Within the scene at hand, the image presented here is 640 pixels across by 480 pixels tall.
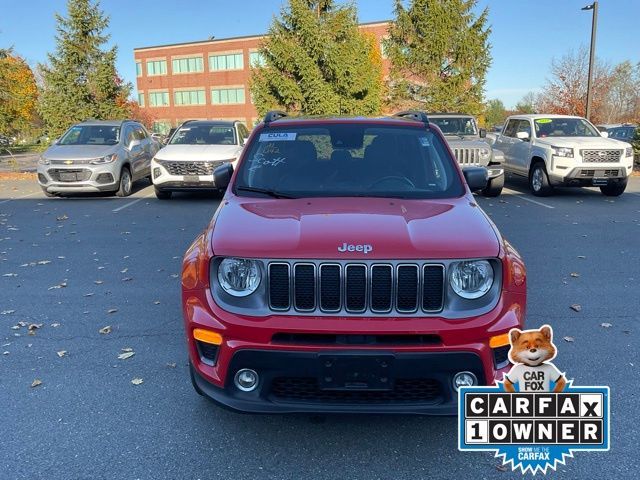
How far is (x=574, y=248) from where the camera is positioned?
25.1ft

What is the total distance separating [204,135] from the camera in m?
12.8

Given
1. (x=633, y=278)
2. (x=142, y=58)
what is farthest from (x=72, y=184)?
(x=142, y=58)

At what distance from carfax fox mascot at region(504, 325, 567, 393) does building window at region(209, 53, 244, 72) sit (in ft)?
185

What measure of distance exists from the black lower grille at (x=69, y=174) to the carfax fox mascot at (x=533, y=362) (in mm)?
11678

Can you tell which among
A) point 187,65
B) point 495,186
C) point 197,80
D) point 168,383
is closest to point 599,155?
point 495,186

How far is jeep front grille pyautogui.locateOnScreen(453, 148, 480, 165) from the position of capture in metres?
11.6

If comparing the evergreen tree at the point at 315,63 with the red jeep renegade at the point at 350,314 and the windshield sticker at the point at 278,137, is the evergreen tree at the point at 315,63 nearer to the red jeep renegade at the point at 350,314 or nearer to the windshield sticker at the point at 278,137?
the windshield sticker at the point at 278,137

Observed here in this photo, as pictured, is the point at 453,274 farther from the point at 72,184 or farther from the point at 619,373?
the point at 72,184

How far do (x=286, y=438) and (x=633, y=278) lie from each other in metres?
4.91

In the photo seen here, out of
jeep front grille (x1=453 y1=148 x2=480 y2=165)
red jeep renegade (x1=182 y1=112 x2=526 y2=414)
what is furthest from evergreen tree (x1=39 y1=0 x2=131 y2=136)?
red jeep renegade (x1=182 y1=112 x2=526 y2=414)

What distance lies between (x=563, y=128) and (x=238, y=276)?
1224cm

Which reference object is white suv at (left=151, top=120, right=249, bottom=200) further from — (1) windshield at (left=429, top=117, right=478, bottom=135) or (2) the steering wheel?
(2) the steering wheel

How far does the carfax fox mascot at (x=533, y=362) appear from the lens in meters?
2.52

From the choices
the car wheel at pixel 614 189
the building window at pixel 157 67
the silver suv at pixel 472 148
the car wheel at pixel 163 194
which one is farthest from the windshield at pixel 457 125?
the building window at pixel 157 67
